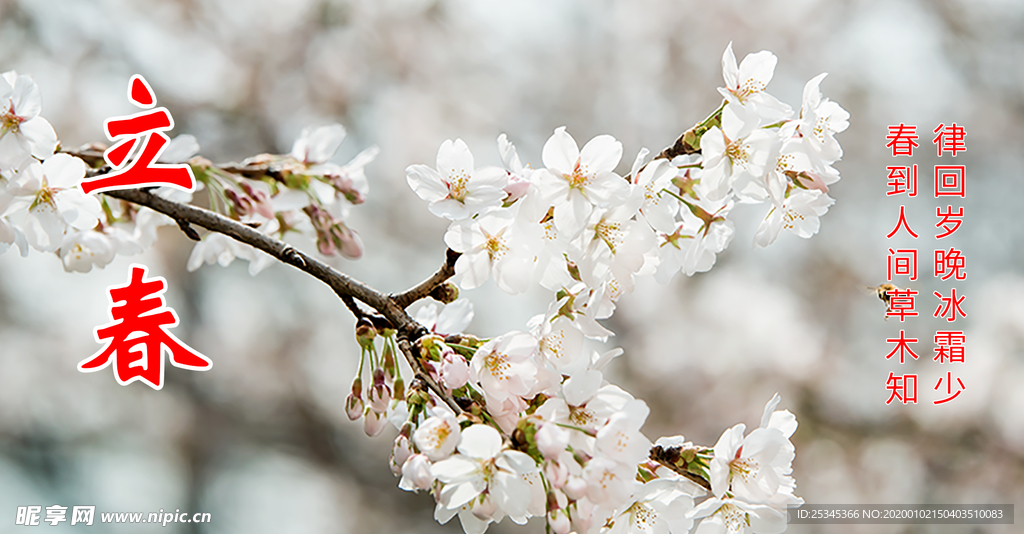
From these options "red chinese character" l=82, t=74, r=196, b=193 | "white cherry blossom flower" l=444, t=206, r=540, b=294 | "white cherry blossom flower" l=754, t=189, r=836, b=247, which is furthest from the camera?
"red chinese character" l=82, t=74, r=196, b=193

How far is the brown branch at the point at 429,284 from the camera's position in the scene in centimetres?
74

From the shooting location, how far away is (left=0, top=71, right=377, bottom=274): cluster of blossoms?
87cm

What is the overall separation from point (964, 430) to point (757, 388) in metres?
1.09

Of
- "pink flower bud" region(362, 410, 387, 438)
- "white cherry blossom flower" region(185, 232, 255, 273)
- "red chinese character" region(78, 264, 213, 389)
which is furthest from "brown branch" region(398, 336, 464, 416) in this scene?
"red chinese character" region(78, 264, 213, 389)

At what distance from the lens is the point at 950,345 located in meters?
3.44

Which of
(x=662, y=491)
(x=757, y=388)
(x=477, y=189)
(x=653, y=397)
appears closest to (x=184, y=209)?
(x=477, y=189)

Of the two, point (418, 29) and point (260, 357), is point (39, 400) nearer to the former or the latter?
point (260, 357)

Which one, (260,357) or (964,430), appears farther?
(260,357)

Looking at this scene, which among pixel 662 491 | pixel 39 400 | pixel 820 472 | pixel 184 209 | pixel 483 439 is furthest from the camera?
pixel 39 400

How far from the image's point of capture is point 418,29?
4062 millimetres

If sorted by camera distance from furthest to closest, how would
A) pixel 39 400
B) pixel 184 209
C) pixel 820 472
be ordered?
pixel 39 400
pixel 820 472
pixel 184 209

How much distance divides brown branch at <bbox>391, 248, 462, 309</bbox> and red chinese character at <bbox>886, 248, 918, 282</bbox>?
3.11m

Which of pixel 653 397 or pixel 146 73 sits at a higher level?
pixel 146 73

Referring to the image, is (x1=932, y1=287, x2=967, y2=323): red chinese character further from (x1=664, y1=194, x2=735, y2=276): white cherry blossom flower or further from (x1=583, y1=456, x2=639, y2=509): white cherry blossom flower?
(x1=583, y1=456, x2=639, y2=509): white cherry blossom flower
